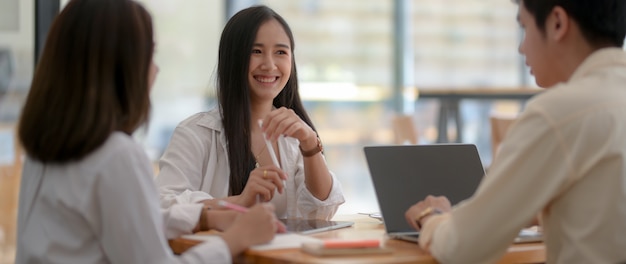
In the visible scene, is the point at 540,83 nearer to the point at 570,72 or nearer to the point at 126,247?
the point at 570,72

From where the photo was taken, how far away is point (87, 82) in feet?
5.52

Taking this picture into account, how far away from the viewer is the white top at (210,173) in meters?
2.53

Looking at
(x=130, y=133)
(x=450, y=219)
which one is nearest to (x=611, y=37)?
(x=450, y=219)

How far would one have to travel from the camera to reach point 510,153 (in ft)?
5.40

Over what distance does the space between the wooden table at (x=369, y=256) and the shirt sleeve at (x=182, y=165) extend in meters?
0.48

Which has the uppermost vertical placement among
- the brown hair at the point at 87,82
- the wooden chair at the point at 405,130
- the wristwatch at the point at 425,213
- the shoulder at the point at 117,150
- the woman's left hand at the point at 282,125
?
the brown hair at the point at 87,82

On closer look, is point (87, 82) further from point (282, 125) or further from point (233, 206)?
point (282, 125)

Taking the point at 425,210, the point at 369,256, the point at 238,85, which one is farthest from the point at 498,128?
the point at 369,256

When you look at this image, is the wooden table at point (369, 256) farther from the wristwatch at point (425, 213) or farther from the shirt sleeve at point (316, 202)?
the shirt sleeve at point (316, 202)

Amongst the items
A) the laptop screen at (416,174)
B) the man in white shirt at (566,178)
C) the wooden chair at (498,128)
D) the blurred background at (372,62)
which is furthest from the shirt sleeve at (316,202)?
the blurred background at (372,62)

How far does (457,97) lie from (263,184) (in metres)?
3.58

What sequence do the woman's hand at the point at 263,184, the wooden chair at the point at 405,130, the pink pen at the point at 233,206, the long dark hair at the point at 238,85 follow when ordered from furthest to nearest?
the wooden chair at the point at 405,130 → the long dark hair at the point at 238,85 → the woman's hand at the point at 263,184 → the pink pen at the point at 233,206

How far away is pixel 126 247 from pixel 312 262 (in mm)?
335

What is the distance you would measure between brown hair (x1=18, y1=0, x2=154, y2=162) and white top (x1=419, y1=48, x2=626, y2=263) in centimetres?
65
